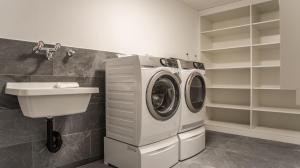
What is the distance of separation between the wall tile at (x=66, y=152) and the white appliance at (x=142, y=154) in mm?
217

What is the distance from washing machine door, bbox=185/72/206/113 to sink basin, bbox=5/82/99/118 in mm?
1116

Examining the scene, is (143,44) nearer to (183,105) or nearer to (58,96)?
(183,105)

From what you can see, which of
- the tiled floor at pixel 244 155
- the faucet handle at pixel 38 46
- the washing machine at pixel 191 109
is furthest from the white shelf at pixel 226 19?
the faucet handle at pixel 38 46

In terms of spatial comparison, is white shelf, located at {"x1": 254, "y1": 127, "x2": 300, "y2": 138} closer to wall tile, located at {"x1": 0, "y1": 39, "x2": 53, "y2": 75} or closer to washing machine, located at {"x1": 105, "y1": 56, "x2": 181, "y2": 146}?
washing machine, located at {"x1": 105, "y1": 56, "x2": 181, "y2": 146}

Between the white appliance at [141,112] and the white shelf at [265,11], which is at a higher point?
the white shelf at [265,11]

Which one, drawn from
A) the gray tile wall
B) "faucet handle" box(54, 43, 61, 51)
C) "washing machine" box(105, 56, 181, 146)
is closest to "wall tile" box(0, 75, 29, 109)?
the gray tile wall

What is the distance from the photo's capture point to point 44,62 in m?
1.85

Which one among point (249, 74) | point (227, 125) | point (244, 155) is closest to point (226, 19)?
point (249, 74)

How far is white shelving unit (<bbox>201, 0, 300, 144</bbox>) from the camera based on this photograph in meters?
3.10

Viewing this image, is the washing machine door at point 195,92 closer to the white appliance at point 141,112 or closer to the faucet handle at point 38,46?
the white appliance at point 141,112

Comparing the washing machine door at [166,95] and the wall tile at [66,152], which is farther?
the washing machine door at [166,95]

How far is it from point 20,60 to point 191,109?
1796 millimetres

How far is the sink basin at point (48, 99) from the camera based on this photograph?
4.68ft

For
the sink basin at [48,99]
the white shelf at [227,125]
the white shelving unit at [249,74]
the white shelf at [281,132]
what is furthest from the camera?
the white shelf at [227,125]
